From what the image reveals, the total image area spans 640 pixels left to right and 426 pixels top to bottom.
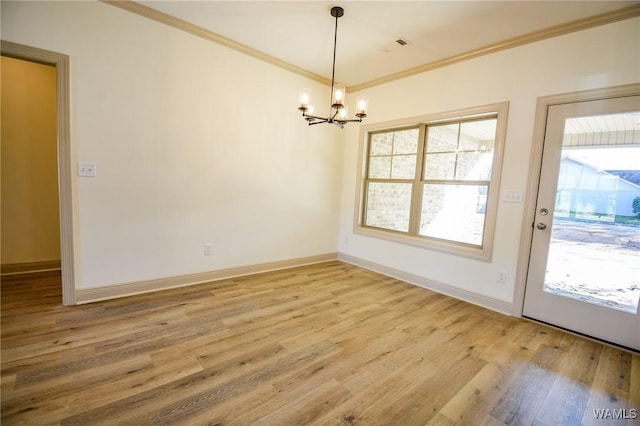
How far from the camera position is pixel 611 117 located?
240 centimetres

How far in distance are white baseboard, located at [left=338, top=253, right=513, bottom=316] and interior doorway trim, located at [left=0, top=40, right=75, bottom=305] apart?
11.4ft

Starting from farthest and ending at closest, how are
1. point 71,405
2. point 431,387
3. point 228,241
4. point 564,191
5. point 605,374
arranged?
1. point 228,241
2. point 564,191
3. point 605,374
4. point 431,387
5. point 71,405

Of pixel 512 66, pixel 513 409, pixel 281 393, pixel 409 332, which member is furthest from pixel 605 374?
pixel 512 66

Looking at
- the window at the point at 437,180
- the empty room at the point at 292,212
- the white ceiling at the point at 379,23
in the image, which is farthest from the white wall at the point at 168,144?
the window at the point at 437,180

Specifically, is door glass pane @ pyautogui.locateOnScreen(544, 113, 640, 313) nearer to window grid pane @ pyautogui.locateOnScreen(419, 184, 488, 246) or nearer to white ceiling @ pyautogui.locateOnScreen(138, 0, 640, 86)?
window grid pane @ pyautogui.locateOnScreen(419, 184, 488, 246)

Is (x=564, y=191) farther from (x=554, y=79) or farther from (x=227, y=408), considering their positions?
(x=227, y=408)

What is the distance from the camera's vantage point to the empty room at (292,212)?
1.76 meters

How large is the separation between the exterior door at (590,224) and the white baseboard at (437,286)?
0.28 m

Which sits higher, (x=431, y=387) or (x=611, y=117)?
(x=611, y=117)

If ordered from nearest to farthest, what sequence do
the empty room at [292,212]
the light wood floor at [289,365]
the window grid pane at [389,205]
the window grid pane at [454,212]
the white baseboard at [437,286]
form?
the light wood floor at [289,365], the empty room at [292,212], the white baseboard at [437,286], the window grid pane at [454,212], the window grid pane at [389,205]

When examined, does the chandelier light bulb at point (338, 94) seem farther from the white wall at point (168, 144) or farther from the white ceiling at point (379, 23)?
the white wall at point (168, 144)

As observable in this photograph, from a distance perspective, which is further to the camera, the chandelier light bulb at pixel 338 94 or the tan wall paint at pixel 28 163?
the tan wall paint at pixel 28 163

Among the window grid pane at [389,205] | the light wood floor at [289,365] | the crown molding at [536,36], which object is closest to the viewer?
the light wood floor at [289,365]

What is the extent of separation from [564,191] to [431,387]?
2.21 metres
